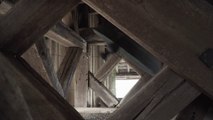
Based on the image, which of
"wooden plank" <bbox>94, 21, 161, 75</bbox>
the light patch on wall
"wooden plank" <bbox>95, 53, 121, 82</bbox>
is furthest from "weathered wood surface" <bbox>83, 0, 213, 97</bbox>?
the light patch on wall

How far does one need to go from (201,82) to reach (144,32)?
263 mm

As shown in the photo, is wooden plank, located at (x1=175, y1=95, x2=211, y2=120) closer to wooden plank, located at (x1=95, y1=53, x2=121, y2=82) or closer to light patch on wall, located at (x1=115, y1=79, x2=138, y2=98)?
wooden plank, located at (x1=95, y1=53, x2=121, y2=82)

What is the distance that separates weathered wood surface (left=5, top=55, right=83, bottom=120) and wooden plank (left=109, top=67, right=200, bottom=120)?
8.6 inches

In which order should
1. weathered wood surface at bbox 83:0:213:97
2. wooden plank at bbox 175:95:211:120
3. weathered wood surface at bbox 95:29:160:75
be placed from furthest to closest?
weathered wood surface at bbox 95:29:160:75, wooden plank at bbox 175:95:211:120, weathered wood surface at bbox 83:0:213:97

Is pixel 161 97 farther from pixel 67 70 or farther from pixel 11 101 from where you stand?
pixel 67 70

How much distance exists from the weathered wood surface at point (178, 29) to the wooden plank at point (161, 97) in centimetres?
8

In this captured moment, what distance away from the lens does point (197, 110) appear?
1.24 metres

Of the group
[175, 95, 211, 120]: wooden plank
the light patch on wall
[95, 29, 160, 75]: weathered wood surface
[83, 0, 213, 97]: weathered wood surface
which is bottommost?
the light patch on wall

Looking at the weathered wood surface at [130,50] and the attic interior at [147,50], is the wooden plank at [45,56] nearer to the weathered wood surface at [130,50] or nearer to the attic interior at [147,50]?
the weathered wood surface at [130,50]

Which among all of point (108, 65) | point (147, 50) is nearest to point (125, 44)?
point (147, 50)

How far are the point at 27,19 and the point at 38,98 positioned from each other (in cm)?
33

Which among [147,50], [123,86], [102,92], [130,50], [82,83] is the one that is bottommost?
[123,86]

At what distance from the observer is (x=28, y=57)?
2.60 meters

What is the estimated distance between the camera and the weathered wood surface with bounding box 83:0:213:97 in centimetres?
106
